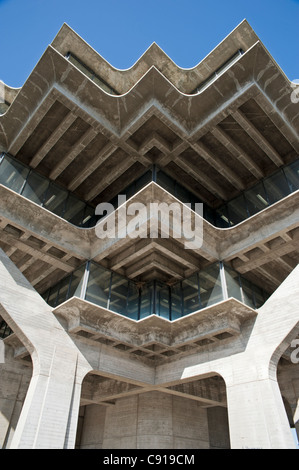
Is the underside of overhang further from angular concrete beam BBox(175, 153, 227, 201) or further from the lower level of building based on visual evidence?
the lower level of building

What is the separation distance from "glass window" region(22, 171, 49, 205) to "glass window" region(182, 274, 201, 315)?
932 cm

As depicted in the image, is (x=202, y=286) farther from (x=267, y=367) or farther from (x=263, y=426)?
(x=263, y=426)

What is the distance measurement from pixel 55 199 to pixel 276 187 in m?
12.7

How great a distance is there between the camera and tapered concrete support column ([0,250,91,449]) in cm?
1146

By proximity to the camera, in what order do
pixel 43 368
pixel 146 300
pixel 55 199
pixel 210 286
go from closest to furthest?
pixel 43 368 < pixel 210 286 < pixel 146 300 < pixel 55 199

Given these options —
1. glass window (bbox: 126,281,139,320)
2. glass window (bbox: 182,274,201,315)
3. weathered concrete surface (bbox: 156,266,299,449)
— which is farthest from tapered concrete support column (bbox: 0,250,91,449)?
weathered concrete surface (bbox: 156,266,299,449)

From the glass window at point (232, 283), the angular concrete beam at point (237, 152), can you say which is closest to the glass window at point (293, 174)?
the angular concrete beam at point (237, 152)

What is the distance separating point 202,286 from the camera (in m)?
15.8

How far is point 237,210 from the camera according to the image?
60.0 feet

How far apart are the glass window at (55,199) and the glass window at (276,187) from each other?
1201 cm

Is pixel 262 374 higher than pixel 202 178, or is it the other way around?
pixel 202 178

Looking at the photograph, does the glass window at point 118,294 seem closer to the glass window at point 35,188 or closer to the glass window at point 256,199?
the glass window at point 35,188

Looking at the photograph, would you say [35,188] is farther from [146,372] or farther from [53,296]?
→ [146,372]

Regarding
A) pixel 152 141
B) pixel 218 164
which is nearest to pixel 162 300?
pixel 218 164
